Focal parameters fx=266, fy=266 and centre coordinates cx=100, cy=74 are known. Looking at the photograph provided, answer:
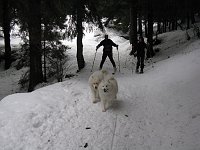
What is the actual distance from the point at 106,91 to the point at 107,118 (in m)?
0.86

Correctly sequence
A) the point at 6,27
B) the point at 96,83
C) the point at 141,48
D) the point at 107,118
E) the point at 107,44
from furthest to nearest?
1. the point at 6,27
2. the point at 107,44
3. the point at 141,48
4. the point at 96,83
5. the point at 107,118

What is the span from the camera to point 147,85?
12.2 meters

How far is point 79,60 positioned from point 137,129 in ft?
32.4

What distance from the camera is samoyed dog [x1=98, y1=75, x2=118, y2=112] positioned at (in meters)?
8.60

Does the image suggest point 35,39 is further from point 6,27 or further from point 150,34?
point 6,27

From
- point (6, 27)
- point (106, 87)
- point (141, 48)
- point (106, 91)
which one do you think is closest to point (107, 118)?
point (106, 91)

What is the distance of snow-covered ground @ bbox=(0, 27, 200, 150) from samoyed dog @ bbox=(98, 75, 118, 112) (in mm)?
273

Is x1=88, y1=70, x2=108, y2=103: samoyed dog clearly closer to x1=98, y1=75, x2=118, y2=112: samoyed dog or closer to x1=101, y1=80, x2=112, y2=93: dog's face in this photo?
x1=98, y1=75, x2=118, y2=112: samoyed dog

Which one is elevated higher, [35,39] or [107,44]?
[35,39]

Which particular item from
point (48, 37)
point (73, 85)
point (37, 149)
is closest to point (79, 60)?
point (48, 37)

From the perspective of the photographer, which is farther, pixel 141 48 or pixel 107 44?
pixel 107 44

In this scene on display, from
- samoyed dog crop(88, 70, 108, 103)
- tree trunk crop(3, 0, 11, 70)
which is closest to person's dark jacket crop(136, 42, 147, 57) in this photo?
samoyed dog crop(88, 70, 108, 103)

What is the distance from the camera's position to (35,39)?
48.5 ft

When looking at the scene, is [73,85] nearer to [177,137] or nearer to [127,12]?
[177,137]
